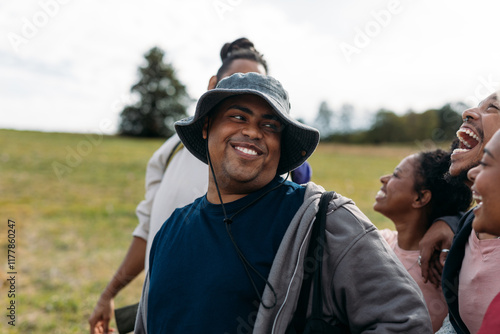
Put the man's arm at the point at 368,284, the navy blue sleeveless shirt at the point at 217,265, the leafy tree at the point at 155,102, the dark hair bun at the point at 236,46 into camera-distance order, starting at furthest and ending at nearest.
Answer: the leafy tree at the point at 155,102, the dark hair bun at the point at 236,46, the navy blue sleeveless shirt at the point at 217,265, the man's arm at the point at 368,284

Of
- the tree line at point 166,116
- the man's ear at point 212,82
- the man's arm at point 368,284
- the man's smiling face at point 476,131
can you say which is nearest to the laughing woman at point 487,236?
the man's arm at point 368,284

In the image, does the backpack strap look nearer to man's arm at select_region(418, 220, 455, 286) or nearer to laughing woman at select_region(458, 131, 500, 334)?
man's arm at select_region(418, 220, 455, 286)

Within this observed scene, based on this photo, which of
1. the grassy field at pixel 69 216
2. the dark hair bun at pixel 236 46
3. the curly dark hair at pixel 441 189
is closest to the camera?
the curly dark hair at pixel 441 189

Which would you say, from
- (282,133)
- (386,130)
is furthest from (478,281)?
(386,130)

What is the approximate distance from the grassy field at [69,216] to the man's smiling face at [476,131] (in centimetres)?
529

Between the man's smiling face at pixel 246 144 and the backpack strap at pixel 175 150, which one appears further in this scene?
the backpack strap at pixel 175 150

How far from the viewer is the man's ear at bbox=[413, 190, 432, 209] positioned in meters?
2.76

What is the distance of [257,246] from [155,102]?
51.1 meters

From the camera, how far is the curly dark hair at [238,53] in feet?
9.94

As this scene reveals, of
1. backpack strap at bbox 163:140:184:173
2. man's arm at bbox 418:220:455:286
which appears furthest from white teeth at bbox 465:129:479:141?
backpack strap at bbox 163:140:184:173

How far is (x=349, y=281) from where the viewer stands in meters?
1.51

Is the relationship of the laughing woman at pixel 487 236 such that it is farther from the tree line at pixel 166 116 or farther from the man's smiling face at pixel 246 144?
the tree line at pixel 166 116

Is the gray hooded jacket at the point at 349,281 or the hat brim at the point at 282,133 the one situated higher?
the hat brim at the point at 282,133

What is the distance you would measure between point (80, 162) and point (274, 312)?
75.6 ft
